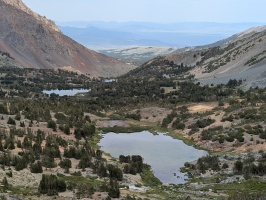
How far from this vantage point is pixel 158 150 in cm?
4300

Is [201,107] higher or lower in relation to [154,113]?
higher

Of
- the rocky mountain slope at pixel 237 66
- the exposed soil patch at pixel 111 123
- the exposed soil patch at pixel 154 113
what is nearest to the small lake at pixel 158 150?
the exposed soil patch at pixel 111 123

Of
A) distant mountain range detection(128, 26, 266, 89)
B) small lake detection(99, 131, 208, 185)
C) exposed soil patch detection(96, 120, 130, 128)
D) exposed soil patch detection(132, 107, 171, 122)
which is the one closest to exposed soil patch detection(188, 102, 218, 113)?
exposed soil patch detection(132, 107, 171, 122)

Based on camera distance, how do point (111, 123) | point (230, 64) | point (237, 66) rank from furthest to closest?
point (230, 64) → point (237, 66) → point (111, 123)

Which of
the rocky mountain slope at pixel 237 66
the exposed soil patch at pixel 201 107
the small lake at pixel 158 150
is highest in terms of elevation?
the rocky mountain slope at pixel 237 66

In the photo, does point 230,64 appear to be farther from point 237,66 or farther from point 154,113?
point 154,113

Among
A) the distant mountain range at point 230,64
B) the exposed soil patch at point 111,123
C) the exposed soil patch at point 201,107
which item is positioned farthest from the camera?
the distant mountain range at point 230,64

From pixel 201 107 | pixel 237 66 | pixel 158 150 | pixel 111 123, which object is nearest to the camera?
pixel 158 150

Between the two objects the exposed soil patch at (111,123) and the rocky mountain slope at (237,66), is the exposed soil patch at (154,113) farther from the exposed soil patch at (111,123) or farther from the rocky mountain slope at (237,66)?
the rocky mountain slope at (237,66)

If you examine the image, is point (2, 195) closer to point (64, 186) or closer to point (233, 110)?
point (64, 186)

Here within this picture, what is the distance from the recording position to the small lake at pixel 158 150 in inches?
1362

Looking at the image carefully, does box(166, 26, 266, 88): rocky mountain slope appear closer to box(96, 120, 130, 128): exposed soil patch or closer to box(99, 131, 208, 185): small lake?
box(96, 120, 130, 128): exposed soil patch

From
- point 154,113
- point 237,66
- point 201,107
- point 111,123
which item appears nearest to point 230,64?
point 237,66

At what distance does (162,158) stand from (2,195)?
20.9m
